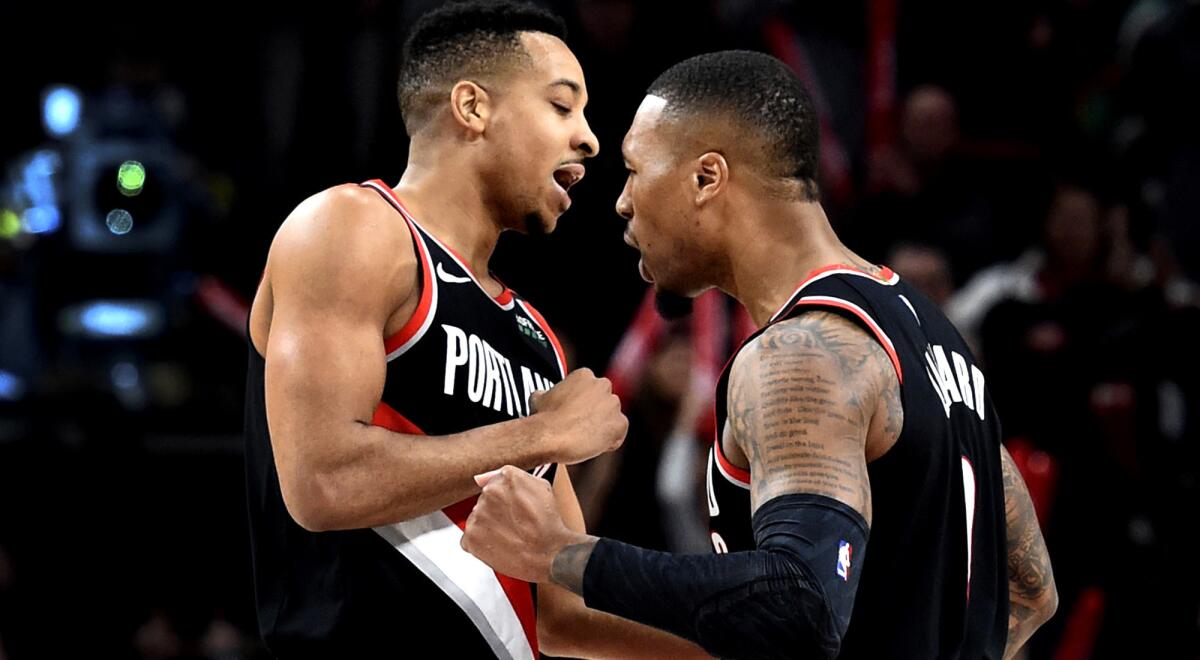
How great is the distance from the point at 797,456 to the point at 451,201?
1265mm

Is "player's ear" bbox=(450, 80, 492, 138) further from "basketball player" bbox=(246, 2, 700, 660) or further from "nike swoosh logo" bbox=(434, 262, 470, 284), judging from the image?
"nike swoosh logo" bbox=(434, 262, 470, 284)

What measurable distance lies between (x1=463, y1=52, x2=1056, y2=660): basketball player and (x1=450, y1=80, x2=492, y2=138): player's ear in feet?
1.44

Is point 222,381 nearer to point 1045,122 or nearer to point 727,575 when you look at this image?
point 1045,122

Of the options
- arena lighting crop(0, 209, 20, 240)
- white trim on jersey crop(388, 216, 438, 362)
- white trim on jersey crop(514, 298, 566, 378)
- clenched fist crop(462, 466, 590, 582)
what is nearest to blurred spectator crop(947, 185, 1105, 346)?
white trim on jersey crop(514, 298, 566, 378)

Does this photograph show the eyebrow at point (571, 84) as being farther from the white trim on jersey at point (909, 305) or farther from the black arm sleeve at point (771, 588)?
the black arm sleeve at point (771, 588)

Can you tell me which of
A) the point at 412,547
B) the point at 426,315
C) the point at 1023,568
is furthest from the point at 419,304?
the point at 1023,568

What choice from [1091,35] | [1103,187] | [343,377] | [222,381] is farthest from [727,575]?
[1091,35]

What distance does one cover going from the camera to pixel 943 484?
115 inches

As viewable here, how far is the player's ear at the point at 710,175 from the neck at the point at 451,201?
645mm

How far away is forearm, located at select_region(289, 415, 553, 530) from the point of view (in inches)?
121

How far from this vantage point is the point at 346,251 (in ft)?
10.5

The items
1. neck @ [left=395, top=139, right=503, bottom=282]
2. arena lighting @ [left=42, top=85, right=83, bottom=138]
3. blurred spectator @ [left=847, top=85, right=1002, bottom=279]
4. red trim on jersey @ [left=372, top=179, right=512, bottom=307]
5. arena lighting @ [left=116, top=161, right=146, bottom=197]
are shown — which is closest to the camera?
red trim on jersey @ [left=372, top=179, right=512, bottom=307]

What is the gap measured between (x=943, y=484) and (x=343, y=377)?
3.83 ft

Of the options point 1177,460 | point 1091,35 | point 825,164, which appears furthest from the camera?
point 1091,35
